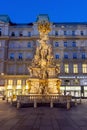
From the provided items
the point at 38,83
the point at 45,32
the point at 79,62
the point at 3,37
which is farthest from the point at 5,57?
the point at 38,83

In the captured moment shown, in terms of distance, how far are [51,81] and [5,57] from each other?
134ft

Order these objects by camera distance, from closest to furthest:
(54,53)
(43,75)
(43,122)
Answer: (43,122) → (43,75) → (54,53)

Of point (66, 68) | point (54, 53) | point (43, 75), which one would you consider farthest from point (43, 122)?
point (54, 53)

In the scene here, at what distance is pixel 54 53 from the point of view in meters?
72.8

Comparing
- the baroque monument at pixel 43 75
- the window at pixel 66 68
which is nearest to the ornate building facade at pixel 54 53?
the window at pixel 66 68

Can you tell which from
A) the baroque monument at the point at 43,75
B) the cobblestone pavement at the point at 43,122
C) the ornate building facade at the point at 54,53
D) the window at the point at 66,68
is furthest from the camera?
the window at the point at 66,68

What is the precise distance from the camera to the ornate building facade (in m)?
69.1

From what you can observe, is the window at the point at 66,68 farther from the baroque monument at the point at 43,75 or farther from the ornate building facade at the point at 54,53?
the baroque monument at the point at 43,75

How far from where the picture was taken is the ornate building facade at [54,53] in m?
69.1

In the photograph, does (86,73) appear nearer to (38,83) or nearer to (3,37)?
(3,37)

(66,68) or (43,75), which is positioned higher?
(66,68)

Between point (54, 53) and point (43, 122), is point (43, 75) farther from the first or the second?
point (54, 53)

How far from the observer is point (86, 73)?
69500mm

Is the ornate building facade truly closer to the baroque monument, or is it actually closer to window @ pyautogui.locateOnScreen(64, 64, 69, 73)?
window @ pyautogui.locateOnScreen(64, 64, 69, 73)
